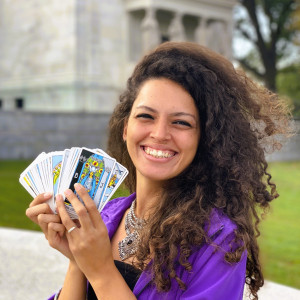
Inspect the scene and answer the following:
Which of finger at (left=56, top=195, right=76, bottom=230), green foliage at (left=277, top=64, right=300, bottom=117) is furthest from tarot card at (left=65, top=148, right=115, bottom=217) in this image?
green foliage at (left=277, top=64, right=300, bottom=117)

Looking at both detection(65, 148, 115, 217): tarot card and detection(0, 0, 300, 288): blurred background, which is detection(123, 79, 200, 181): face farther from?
detection(0, 0, 300, 288): blurred background

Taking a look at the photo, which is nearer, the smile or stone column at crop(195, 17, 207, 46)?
the smile

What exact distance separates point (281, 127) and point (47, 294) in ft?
12.7

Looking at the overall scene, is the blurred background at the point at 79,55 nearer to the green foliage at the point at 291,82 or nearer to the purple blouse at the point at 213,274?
the green foliage at the point at 291,82

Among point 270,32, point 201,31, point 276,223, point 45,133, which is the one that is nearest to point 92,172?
point 276,223

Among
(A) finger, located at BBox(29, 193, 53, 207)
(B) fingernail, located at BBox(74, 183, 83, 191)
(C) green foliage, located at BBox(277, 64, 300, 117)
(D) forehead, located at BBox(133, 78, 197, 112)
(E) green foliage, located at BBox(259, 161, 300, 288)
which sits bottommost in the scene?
(E) green foliage, located at BBox(259, 161, 300, 288)

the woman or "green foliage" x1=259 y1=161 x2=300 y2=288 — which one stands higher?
the woman

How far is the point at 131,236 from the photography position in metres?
2.82

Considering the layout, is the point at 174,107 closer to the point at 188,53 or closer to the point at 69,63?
the point at 188,53

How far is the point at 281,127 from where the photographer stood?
296 centimetres

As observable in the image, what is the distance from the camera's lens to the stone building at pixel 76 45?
2961cm

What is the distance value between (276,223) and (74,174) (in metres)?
9.13

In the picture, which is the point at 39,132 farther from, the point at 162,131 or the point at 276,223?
the point at 162,131

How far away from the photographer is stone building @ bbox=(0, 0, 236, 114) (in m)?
29.6
